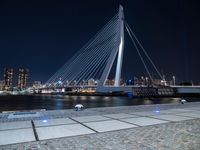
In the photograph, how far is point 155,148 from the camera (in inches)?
144

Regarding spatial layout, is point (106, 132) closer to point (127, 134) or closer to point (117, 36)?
point (127, 134)

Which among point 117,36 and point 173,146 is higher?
point 117,36

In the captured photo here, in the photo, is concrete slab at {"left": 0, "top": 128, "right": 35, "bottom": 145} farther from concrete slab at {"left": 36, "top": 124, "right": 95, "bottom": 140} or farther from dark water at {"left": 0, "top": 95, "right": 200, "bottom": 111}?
dark water at {"left": 0, "top": 95, "right": 200, "bottom": 111}

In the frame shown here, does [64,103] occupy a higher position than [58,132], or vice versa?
[58,132]

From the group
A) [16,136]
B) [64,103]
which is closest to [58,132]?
[16,136]

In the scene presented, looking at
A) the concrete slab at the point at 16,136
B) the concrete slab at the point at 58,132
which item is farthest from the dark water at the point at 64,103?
the concrete slab at the point at 16,136

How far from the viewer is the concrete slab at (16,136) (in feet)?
13.0

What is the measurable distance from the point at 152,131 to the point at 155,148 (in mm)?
1342

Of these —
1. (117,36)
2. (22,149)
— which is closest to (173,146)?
(22,149)

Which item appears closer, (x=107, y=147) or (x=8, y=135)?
(x=107, y=147)

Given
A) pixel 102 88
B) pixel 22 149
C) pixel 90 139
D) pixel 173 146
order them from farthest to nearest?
pixel 102 88 → pixel 90 139 → pixel 173 146 → pixel 22 149

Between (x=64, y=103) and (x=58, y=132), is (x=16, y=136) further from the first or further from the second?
(x=64, y=103)

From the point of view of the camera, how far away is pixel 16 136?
433 centimetres

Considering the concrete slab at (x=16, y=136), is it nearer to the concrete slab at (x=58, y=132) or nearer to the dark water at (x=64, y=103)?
the concrete slab at (x=58, y=132)
